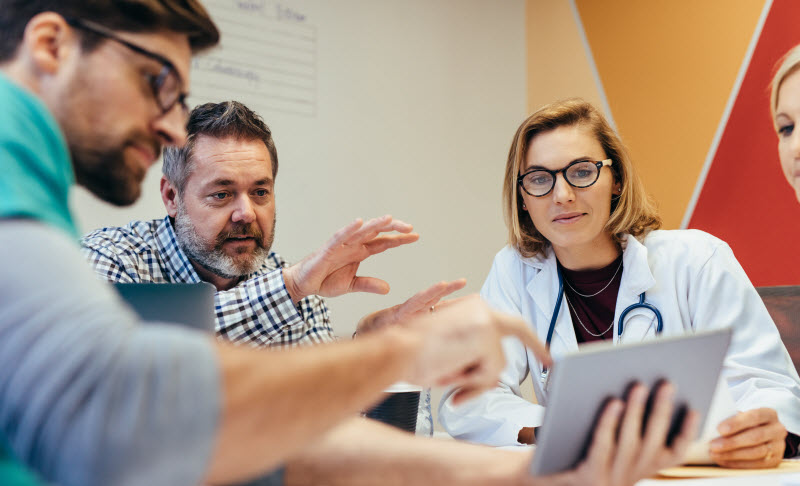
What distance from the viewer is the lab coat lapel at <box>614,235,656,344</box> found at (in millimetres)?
1929

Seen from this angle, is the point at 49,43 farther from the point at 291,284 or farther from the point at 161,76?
the point at 291,284

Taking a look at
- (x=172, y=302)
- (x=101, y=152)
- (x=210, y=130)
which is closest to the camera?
(x=101, y=152)

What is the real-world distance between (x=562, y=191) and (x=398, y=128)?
4.96 feet

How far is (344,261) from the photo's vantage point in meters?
1.91

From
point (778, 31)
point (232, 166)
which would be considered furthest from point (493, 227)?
point (232, 166)

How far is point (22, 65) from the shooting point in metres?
0.76

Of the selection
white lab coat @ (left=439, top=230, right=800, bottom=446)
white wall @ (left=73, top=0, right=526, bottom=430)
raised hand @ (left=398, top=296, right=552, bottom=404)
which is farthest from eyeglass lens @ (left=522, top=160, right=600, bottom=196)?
raised hand @ (left=398, top=296, right=552, bottom=404)

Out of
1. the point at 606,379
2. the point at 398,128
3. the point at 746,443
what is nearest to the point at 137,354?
the point at 606,379

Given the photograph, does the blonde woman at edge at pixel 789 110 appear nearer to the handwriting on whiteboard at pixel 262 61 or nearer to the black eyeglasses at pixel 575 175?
the black eyeglasses at pixel 575 175

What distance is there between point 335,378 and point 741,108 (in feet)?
9.27

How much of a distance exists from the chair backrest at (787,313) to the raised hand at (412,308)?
0.93m

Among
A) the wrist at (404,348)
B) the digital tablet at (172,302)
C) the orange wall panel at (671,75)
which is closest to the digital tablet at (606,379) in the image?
the wrist at (404,348)

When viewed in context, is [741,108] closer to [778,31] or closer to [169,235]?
[778,31]

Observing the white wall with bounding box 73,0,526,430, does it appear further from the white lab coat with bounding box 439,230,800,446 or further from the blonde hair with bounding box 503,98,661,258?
the blonde hair with bounding box 503,98,661,258
